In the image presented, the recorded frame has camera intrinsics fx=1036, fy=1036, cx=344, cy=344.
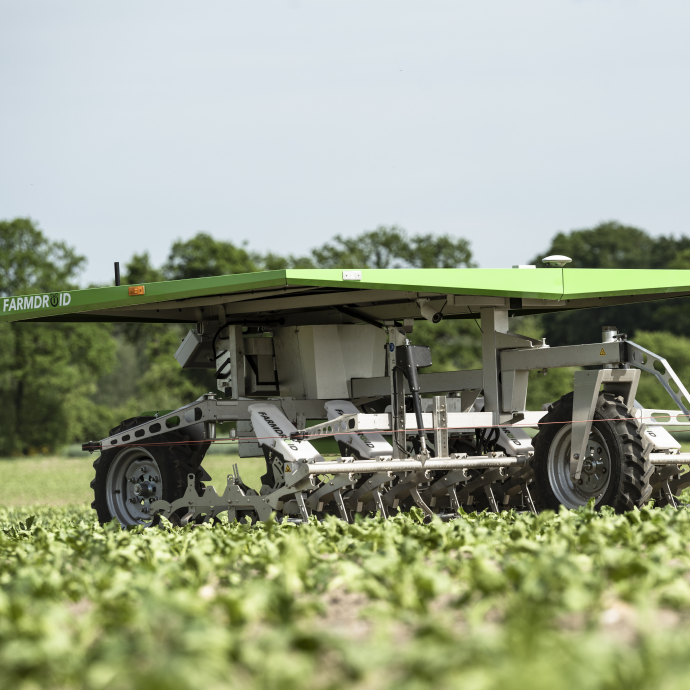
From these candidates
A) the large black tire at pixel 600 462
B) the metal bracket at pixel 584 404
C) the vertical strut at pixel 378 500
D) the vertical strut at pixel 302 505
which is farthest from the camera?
the vertical strut at pixel 378 500

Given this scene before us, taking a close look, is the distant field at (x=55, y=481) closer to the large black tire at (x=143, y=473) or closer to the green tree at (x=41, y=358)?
the large black tire at (x=143, y=473)

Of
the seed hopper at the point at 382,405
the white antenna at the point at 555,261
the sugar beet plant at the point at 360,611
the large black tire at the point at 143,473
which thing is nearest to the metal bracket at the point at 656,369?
the seed hopper at the point at 382,405

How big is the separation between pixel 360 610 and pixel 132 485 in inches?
288

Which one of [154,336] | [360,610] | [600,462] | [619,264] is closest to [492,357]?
[600,462]

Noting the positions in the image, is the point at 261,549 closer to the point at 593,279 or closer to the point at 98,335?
the point at 593,279

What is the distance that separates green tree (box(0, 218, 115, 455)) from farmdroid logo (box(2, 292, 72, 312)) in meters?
39.7

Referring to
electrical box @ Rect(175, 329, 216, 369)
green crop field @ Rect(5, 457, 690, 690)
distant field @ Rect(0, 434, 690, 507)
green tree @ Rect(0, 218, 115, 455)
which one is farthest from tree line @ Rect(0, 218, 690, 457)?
green crop field @ Rect(5, 457, 690, 690)

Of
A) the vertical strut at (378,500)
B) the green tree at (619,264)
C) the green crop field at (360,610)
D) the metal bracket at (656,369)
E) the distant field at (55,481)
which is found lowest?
the distant field at (55,481)

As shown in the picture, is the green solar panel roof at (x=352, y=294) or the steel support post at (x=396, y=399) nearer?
the green solar panel roof at (x=352, y=294)

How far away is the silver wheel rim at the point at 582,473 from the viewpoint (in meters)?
8.78

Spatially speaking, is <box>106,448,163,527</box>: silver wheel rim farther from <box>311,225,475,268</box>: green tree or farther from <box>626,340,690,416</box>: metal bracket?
<box>311,225,475,268</box>: green tree

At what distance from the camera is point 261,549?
5.99m

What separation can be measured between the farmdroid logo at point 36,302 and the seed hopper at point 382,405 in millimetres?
19

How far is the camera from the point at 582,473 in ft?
29.3
